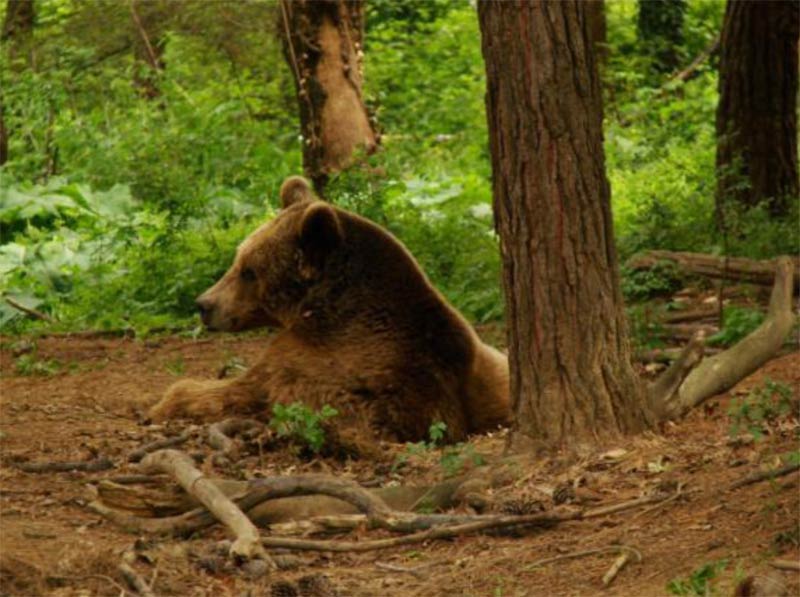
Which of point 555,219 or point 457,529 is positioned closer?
point 457,529

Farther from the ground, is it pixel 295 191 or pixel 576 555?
pixel 295 191

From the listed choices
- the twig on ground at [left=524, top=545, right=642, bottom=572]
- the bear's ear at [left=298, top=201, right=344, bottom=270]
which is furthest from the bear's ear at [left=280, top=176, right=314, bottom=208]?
the twig on ground at [left=524, top=545, right=642, bottom=572]

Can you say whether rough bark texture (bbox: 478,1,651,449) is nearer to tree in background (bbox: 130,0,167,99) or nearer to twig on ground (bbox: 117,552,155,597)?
twig on ground (bbox: 117,552,155,597)

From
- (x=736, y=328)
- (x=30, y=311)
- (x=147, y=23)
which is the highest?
(x=147, y=23)

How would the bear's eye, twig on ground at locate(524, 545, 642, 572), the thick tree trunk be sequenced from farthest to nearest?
the thick tree trunk
the bear's eye
twig on ground at locate(524, 545, 642, 572)

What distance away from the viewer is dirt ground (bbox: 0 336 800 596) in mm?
5000

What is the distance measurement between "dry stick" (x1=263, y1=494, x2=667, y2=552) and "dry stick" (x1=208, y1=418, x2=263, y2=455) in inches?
68.5

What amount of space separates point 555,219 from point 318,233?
207cm

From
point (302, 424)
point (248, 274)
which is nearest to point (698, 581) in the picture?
point (302, 424)

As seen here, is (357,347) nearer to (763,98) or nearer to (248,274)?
(248,274)

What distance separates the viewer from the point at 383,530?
5941 mm

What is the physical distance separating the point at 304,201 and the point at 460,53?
15997 millimetres

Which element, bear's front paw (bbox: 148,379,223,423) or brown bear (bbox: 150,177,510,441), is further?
bear's front paw (bbox: 148,379,223,423)

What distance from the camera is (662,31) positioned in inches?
985
